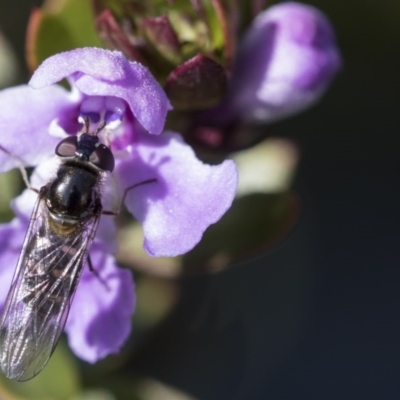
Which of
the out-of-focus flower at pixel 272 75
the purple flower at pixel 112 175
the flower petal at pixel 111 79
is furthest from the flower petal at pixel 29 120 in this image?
the out-of-focus flower at pixel 272 75

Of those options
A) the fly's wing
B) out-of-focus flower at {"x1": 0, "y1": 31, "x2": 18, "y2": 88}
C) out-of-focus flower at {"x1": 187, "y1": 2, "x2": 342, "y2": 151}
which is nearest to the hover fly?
the fly's wing

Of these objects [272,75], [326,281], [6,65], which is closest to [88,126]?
[272,75]

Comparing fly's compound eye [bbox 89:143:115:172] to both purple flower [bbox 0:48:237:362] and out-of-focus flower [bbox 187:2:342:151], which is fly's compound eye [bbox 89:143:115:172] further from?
out-of-focus flower [bbox 187:2:342:151]

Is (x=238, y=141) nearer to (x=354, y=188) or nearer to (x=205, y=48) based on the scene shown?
(x=205, y=48)

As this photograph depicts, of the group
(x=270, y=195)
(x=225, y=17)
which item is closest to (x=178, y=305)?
(x=270, y=195)

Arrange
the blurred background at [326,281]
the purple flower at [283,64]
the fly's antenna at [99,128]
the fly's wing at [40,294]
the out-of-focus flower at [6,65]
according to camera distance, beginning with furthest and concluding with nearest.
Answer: the blurred background at [326,281] → the out-of-focus flower at [6,65] → the purple flower at [283,64] → the fly's antenna at [99,128] → the fly's wing at [40,294]

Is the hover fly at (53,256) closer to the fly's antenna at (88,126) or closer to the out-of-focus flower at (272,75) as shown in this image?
the fly's antenna at (88,126)

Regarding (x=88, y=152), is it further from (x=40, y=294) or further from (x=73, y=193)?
(x=40, y=294)
